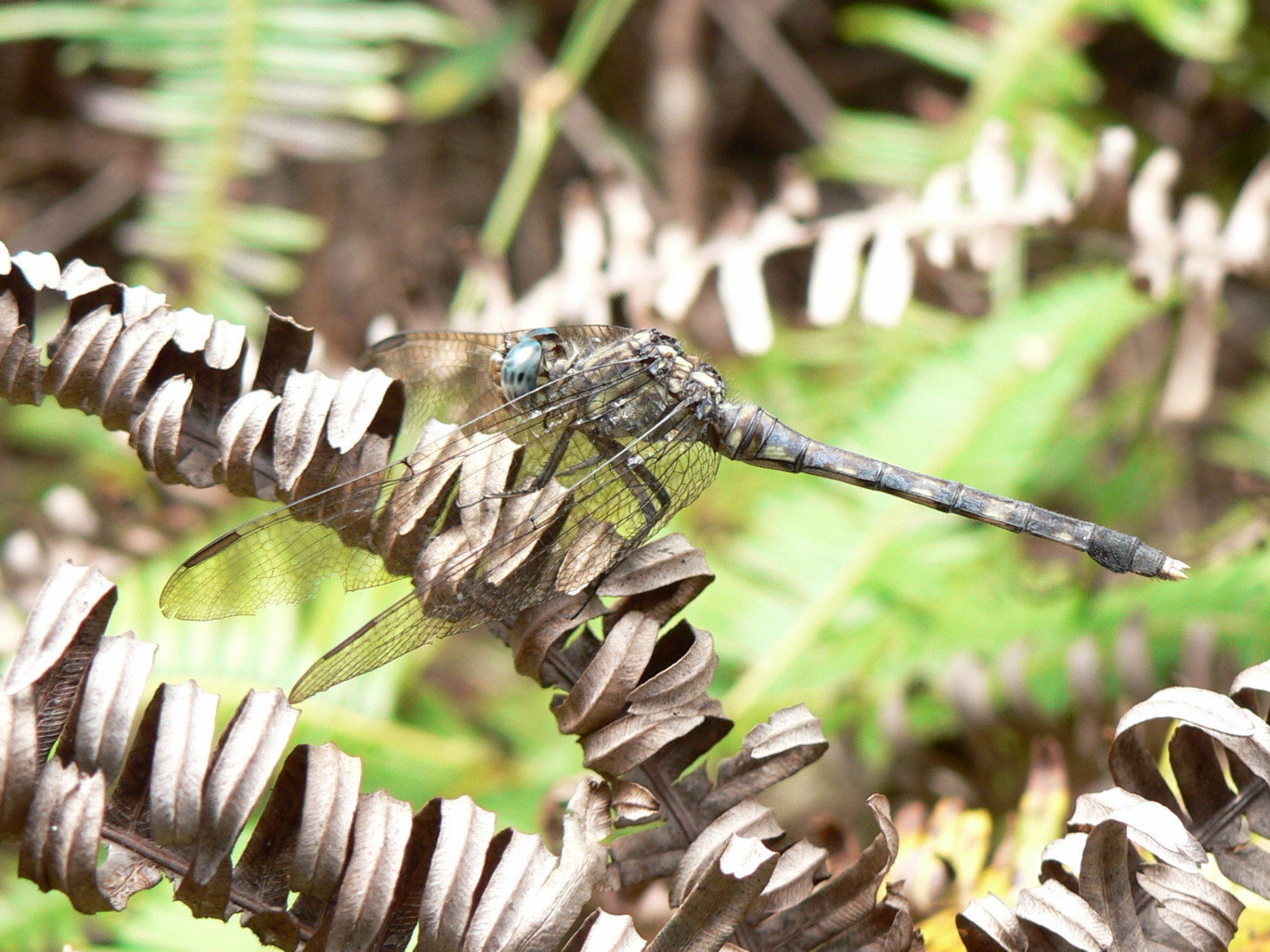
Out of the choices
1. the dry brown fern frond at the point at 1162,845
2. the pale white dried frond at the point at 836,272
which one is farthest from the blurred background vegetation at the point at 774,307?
the dry brown fern frond at the point at 1162,845

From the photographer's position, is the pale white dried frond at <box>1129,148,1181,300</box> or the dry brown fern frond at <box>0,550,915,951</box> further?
the pale white dried frond at <box>1129,148,1181,300</box>

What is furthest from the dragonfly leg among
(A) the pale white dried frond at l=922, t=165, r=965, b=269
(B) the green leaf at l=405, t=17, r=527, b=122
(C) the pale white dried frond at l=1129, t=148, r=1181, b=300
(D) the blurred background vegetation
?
(B) the green leaf at l=405, t=17, r=527, b=122

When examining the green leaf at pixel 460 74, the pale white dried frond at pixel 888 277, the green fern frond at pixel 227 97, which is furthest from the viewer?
the green leaf at pixel 460 74

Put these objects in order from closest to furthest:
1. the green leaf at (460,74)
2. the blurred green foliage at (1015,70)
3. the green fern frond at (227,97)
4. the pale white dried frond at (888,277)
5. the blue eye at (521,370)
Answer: the blue eye at (521,370) < the pale white dried frond at (888,277) < the green fern frond at (227,97) < the blurred green foliage at (1015,70) < the green leaf at (460,74)

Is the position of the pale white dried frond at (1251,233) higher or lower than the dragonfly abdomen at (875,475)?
higher

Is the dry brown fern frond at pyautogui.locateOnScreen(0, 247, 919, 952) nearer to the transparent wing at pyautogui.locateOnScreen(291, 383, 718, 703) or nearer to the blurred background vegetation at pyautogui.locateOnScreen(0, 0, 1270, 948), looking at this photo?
the transparent wing at pyautogui.locateOnScreen(291, 383, 718, 703)

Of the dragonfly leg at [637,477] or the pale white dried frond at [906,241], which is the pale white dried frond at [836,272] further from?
the dragonfly leg at [637,477]

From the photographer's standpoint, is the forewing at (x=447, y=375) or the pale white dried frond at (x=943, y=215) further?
the pale white dried frond at (x=943, y=215)

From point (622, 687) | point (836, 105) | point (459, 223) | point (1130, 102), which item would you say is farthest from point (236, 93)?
point (1130, 102)
